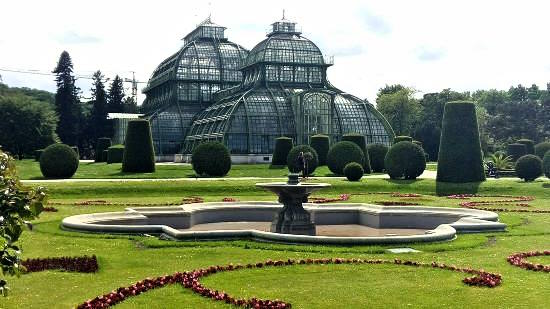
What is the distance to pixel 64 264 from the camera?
13.1 metres

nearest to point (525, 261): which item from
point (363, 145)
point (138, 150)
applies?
point (138, 150)

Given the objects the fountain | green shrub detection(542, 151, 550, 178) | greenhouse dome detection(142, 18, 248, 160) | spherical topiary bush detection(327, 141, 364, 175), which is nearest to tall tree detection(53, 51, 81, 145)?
greenhouse dome detection(142, 18, 248, 160)

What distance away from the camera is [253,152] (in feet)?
216

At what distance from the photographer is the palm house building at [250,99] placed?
6688 centimetres

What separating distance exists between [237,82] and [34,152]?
1103 inches

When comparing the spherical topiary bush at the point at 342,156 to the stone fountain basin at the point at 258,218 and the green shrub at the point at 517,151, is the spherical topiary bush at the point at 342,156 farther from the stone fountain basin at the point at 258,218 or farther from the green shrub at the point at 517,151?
the stone fountain basin at the point at 258,218

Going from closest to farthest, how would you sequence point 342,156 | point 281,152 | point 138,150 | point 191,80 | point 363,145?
point 138,150 → point 342,156 → point 363,145 → point 281,152 → point 191,80

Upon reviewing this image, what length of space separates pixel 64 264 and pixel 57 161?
29609mm

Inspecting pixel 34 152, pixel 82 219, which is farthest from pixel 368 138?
pixel 82 219

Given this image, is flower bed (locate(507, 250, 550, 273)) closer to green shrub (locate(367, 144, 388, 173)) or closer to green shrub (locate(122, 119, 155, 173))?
green shrub (locate(122, 119, 155, 173))

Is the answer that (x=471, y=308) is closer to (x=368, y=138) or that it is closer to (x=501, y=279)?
(x=501, y=279)

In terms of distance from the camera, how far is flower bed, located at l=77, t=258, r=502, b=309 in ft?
32.1

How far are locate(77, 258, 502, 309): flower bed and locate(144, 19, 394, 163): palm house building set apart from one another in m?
Result: 51.6

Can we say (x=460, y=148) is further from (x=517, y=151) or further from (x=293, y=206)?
(x=293, y=206)
